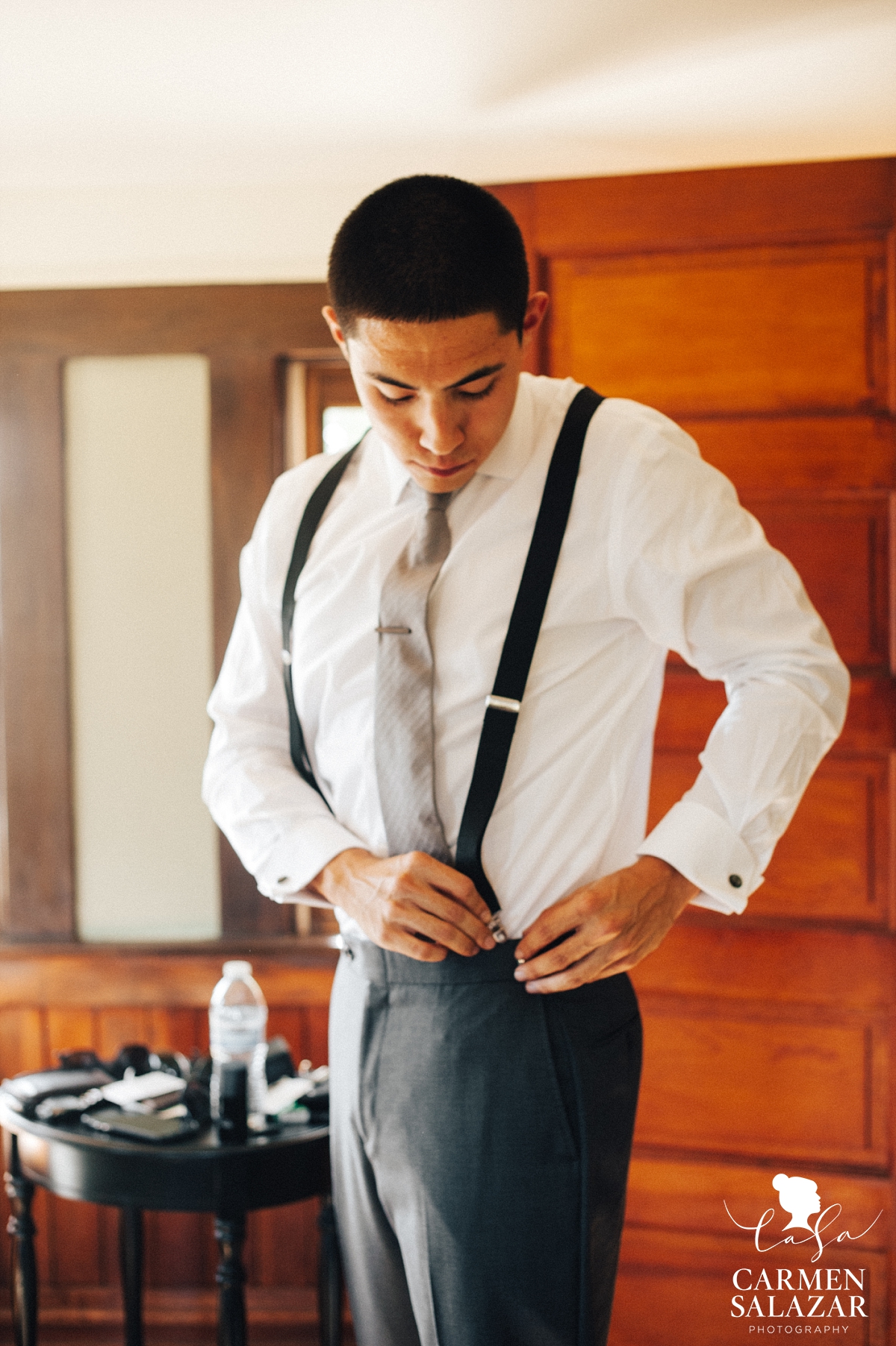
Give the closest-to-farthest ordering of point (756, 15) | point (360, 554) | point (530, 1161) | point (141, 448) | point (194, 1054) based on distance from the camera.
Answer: point (530, 1161) → point (360, 554) → point (756, 15) → point (194, 1054) → point (141, 448)

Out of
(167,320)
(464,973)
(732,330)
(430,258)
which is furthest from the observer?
(167,320)

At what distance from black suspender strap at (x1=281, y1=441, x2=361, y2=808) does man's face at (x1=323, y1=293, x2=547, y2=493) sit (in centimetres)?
18

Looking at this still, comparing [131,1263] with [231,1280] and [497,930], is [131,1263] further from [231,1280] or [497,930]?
[497,930]

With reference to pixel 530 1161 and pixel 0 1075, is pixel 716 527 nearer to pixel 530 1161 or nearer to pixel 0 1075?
pixel 530 1161

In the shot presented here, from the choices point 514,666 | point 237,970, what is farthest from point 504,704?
point 237,970

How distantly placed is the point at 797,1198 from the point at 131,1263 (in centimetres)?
126

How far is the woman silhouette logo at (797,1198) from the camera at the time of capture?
1.84m

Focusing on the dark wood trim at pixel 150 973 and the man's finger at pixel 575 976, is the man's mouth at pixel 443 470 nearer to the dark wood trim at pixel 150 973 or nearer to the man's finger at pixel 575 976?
the man's finger at pixel 575 976

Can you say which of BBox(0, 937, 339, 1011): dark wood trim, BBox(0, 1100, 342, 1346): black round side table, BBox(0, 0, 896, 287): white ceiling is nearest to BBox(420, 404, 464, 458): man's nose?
BBox(0, 0, 896, 287): white ceiling

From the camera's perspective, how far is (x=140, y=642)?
2.18 meters

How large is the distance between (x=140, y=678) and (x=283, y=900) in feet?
3.95

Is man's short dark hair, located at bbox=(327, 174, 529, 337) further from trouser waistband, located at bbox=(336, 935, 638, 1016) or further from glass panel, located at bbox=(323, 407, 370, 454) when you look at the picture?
glass panel, located at bbox=(323, 407, 370, 454)

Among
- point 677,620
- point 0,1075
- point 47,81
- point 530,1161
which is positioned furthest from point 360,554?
point 0,1075

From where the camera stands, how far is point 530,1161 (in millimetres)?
1021
